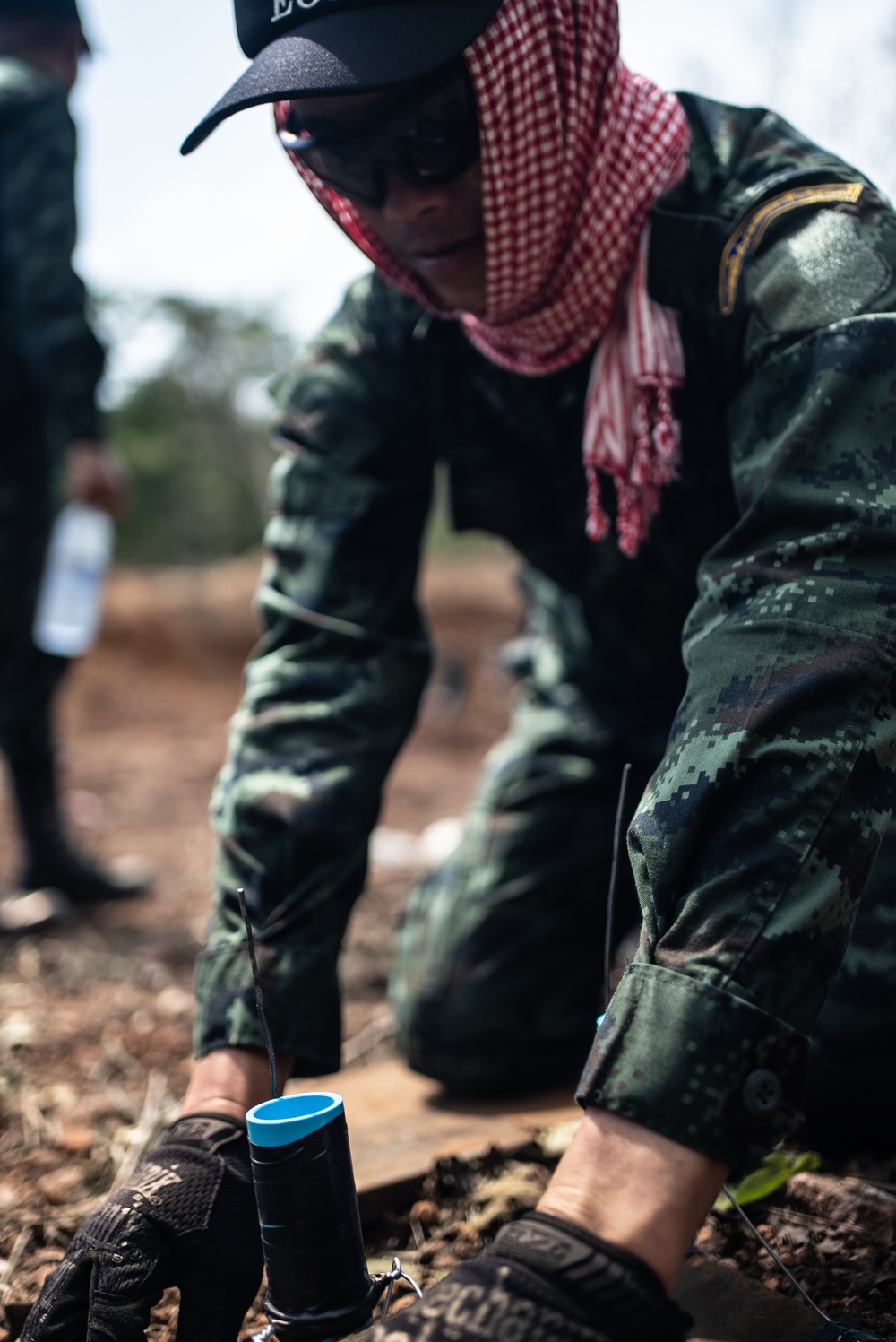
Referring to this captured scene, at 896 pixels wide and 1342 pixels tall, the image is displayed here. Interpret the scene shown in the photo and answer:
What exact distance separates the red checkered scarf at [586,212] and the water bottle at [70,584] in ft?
6.73

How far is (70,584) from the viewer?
3543mm

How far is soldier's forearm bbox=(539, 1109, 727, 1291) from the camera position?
960mm

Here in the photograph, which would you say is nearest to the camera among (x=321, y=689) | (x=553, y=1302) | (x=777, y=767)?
Answer: (x=553, y=1302)

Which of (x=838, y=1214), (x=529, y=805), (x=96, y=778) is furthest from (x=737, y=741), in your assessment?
(x=96, y=778)

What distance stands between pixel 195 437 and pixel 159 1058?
15.2 metres

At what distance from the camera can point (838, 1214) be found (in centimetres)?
155

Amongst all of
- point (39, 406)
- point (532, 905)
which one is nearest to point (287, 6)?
point (532, 905)

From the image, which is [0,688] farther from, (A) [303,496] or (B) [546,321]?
(B) [546,321]

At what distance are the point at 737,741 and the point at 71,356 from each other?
2.90 metres

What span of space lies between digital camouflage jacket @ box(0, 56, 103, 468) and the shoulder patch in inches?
100

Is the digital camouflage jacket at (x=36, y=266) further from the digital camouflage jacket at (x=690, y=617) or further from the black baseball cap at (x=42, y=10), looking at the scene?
the digital camouflage jacket at (x=690, y=617)

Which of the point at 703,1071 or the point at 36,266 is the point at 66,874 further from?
the point at 703,1071

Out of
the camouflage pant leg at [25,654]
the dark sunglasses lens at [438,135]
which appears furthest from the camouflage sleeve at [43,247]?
the dark sunglasses lens at [438,135]

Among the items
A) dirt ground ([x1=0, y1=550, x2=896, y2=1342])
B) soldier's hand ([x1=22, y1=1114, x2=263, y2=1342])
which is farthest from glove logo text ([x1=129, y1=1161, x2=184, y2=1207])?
dirt ground ([x1=0, y1=550, x2=896, y2=1342])
